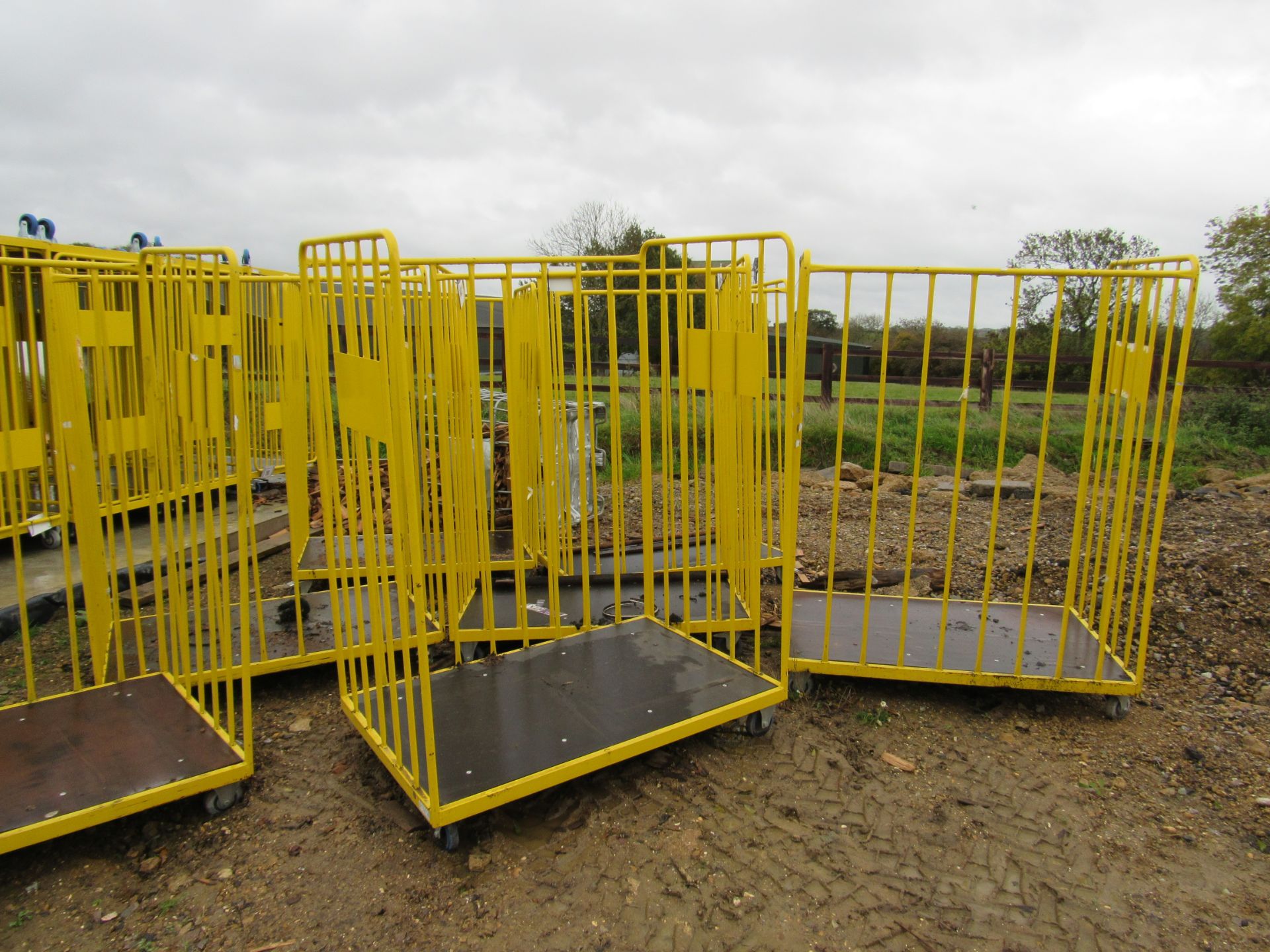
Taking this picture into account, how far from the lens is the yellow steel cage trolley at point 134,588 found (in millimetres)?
2689

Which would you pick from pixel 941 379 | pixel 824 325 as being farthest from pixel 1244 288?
pixel 824 325

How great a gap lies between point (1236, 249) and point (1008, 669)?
57.2 feet

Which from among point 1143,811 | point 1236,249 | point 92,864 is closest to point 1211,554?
point 1143,811

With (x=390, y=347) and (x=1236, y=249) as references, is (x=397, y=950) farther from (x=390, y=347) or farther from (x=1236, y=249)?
(x=1236, y=249)

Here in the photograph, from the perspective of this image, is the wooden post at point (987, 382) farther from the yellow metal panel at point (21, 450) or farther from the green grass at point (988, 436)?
the yellow metal panel at point (21, 450)

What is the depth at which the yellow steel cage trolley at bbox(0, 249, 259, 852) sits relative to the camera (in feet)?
8.82

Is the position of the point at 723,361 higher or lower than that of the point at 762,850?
higher

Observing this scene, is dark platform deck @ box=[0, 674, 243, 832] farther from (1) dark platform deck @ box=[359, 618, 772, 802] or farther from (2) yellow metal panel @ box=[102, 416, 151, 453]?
(2) yellow metal panel @ box=[102, 416, 151, 453]

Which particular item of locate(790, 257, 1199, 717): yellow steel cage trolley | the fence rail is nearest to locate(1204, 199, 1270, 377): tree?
the fence rail

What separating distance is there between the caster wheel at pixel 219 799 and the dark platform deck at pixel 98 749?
0.12m

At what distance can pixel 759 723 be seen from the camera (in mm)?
3387

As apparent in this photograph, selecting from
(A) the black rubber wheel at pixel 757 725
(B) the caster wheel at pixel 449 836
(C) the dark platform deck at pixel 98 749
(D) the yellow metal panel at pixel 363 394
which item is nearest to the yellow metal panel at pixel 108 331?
(D) the yellow metal panel at pixel 363 394

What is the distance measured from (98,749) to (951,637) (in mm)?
3903

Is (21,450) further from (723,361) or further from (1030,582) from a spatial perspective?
(1030,582)
